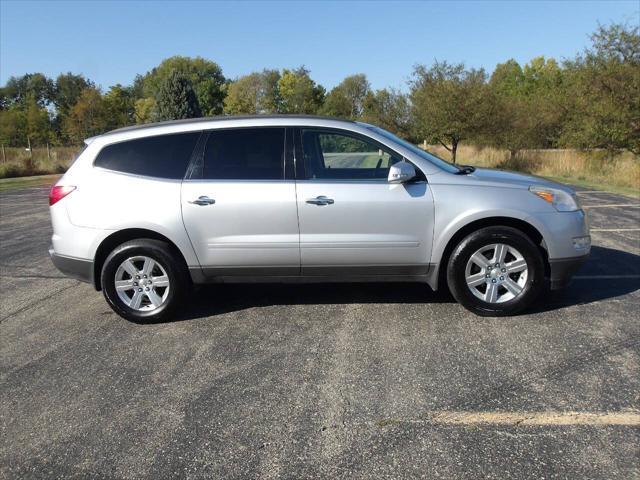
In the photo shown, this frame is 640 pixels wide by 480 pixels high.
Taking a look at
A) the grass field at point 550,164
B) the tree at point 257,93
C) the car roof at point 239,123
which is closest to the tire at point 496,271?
the car roof at point 239,123

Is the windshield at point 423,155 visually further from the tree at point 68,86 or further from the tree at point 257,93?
the tree at point 68,86

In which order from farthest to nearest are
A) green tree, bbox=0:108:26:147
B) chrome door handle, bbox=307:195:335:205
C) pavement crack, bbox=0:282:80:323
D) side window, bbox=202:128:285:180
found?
green tree, bbox=0:108:26:147 < pavement crack, bbox=0:282:80:323 < side window, bbox=202:128:285:180 < chrome door handle, bbox=307:195:335:205

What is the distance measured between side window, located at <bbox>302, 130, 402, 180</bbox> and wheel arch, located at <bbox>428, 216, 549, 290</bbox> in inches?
33.7

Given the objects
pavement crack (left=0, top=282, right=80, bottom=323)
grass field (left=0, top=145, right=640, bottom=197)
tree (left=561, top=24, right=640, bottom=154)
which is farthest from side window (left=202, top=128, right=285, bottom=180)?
tree (left=561, top=24, right=640, bottom=154)

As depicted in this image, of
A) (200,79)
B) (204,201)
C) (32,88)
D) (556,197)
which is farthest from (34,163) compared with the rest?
(32,88)

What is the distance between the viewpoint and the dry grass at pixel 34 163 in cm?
2756

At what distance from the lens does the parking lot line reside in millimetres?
2926

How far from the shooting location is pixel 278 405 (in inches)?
129

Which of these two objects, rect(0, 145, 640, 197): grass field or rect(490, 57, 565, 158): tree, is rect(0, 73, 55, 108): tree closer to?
rect(0, 145, 640, 197): grass field

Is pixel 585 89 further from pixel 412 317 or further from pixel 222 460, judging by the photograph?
pixel 222 460

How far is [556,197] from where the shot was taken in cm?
463

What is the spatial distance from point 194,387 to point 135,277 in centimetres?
167


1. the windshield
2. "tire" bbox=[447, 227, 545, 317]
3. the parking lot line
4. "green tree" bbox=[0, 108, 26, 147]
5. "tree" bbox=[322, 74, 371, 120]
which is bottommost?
the parking lot line

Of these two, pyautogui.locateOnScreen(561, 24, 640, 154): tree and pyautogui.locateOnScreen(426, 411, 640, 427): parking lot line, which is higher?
pyautogui.locateOnScreen(561, 24, 640, 154): tree
